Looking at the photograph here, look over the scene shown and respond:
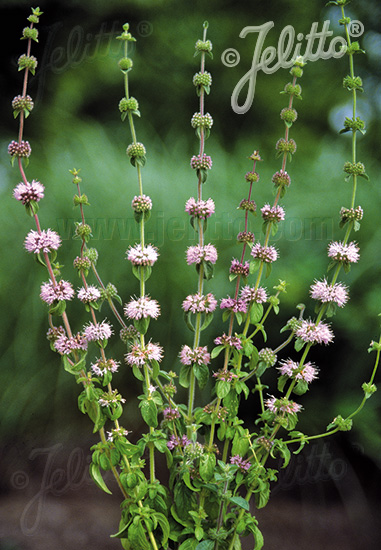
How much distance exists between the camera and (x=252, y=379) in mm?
1074

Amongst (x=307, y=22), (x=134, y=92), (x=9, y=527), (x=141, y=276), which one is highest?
(x=307, y=22)

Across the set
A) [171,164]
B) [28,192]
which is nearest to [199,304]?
[28,192]

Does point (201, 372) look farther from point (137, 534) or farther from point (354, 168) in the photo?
point (354, 168)

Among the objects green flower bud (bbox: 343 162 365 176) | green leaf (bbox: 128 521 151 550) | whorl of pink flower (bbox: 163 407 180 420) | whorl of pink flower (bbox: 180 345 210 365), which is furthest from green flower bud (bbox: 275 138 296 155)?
green leaf (bbox: 128 521 151 550)

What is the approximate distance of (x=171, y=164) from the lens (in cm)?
105

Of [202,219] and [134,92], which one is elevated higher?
[134,92]

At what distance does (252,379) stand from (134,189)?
1.36 ft

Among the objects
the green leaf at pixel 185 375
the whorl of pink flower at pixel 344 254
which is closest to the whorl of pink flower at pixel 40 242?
the green leaf at pixel 185 375

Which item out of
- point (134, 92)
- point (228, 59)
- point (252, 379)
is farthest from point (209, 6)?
point (252, 379)

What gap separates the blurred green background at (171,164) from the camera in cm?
103

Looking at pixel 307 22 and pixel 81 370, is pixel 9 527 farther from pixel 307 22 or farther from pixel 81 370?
pixel 307 22

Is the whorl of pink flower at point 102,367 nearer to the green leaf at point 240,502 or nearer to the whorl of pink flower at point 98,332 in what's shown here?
the whorl of pink flower at point 98,332

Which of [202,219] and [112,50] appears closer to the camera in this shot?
[202,219]

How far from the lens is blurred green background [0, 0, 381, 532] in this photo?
1.03m
